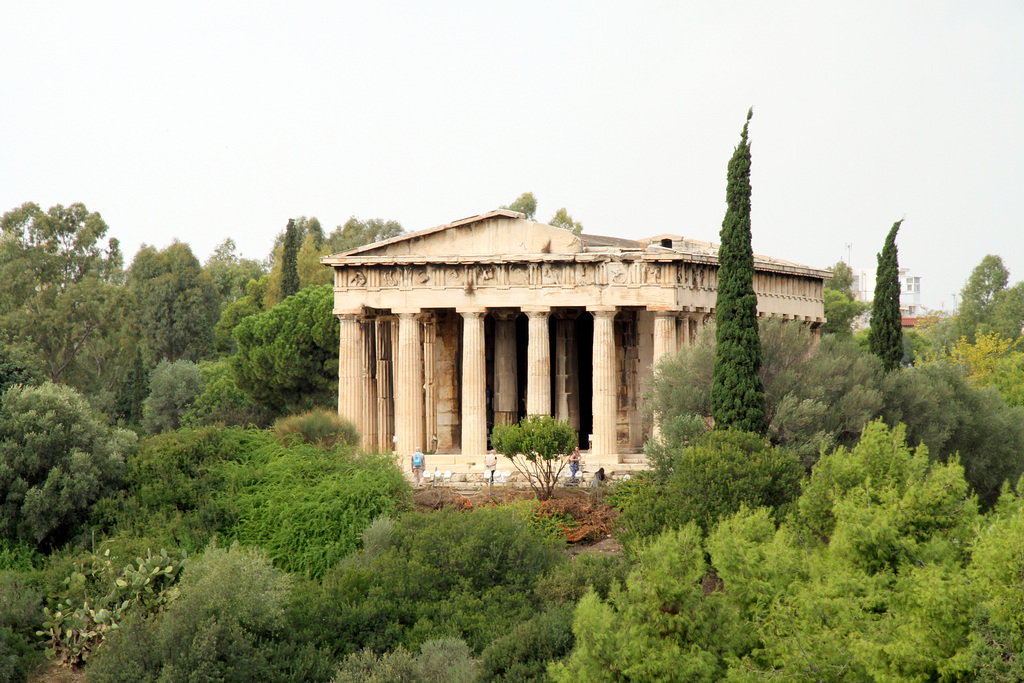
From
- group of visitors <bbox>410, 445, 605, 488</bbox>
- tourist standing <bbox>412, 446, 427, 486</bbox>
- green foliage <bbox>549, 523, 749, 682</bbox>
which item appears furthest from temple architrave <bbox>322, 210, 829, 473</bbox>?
green foliage <bbox>549, 523, 749, 682</bbox>

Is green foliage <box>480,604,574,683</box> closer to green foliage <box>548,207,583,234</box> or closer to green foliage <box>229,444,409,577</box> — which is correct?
green foliage <box>229,444,409,577</box>

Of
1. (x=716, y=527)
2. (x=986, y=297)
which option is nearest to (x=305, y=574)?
(x=716, y=527)

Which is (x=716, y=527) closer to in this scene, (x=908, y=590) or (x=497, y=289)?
(x=908, y=590)

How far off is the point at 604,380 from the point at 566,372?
20.5ft

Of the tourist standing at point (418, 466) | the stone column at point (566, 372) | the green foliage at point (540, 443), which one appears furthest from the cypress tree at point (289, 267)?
the green foliage at point (540, 443)

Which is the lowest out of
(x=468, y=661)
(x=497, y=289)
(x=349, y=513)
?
(x=468, y=661)

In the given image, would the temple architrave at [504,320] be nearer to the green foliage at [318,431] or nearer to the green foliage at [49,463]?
the green foliage at [318,431]

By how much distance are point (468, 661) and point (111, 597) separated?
26.5 feet

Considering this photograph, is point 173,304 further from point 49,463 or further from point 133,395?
point 49,463

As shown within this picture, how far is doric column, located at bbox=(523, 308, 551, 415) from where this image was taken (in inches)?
1513

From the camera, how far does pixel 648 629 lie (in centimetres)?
2036

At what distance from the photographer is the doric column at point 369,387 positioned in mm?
41594

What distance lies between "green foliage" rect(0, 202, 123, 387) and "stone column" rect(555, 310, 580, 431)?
2683 centimetres

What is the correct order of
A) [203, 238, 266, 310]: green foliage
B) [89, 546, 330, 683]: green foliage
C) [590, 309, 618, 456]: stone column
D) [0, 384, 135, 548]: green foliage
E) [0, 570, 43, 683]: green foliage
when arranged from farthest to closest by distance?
[203, 238, 266, 310]: green foliage → [590, 309, 618, 456]: stone column → [0, 384, 135, 548]: green foliage → [0, 570, 43, 683]: green foliage → [89, 546, 330, 683]: green foliage
